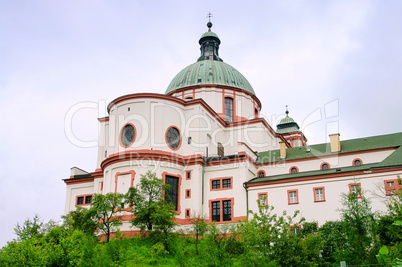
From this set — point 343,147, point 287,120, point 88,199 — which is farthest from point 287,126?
point 88,199

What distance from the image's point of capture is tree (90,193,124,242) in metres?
32.8

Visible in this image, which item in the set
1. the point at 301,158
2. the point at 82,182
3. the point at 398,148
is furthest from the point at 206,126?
the point at 398,148

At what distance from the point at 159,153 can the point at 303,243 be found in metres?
20.3

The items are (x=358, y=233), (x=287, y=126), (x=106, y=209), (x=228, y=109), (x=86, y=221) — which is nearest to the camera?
(x=358, y=233)

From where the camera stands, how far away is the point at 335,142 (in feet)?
134

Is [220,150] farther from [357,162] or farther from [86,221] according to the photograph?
[86,221]

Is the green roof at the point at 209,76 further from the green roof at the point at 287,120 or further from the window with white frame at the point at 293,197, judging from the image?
the green roof at the point at 287,120

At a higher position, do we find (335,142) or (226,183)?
(335,142)

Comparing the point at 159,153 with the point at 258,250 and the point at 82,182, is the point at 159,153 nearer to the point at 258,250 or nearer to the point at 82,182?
the point at 82,182

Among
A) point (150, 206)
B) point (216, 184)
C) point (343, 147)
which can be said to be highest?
point (343, 147)

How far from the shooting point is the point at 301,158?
41625 millimetres

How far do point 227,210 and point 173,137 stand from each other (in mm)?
8867

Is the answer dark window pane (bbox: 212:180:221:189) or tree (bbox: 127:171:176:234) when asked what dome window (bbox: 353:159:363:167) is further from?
tree (bbox: 127:171:176:234)

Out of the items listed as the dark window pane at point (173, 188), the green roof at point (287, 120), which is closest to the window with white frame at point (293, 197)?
the dark window pane at point (173, 188)
